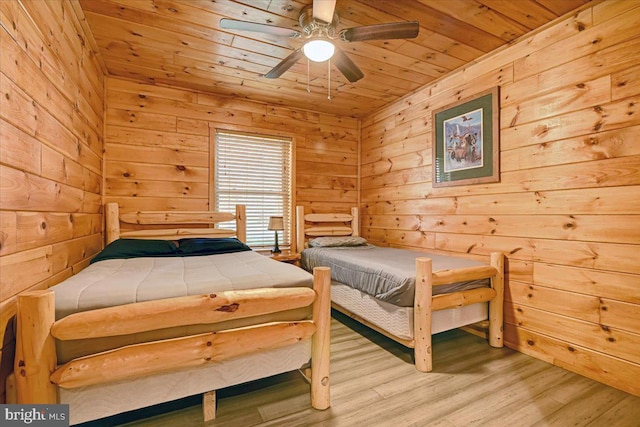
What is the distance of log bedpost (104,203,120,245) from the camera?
2.91 m

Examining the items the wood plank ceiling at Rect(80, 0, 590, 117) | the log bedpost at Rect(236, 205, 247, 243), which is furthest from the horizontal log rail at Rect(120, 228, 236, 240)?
the wood plank ceiling at Rect(80, 0, 590, 117)

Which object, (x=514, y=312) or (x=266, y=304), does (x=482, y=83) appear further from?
(x=266, y=304)

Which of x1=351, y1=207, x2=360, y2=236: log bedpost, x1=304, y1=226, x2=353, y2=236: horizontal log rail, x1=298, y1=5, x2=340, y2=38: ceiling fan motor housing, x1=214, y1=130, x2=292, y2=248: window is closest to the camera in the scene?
x1=298, y1=5, x2=340, y2=38: ceiling fan motor housing

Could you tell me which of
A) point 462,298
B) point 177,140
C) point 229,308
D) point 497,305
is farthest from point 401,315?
point 177,140

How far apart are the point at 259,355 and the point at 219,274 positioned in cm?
52

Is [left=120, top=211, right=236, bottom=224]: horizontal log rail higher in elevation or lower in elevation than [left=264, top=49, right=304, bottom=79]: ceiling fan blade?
lower

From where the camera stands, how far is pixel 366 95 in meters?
3.59

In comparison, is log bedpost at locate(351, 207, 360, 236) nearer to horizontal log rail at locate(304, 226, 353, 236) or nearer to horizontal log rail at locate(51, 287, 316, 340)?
horizontal log rail at locate(304, 226, 353, 236)

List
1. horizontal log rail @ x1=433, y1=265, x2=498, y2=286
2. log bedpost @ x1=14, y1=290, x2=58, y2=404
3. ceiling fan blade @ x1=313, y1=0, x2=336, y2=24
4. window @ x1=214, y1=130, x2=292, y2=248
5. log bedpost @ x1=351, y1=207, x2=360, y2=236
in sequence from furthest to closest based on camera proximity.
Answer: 1. log bedpost @ x1=351, y1=207, x2=360, y2=236
2. window @ x1=214, y1=130, x2=292, y2=248
3. horizontal log rail @ x1=433, y1=265, x2=498, y2=286
4. ceiling fan blade @ x1=313, y1=0, x2=336, y2=24
5. log bedpost @ x1=14, y1=290, x2=58, y2=404

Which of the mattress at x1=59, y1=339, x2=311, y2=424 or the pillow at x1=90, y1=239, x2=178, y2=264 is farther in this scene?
the pillow at x1=90, y1=239, x2=178, y2=264

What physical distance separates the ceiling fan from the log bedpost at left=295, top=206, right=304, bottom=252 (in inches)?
74.7

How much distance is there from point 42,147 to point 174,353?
52.2 inches

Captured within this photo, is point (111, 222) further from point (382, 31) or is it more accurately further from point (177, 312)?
point (382, 31)

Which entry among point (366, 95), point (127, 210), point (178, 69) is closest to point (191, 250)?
point (127, 210)
